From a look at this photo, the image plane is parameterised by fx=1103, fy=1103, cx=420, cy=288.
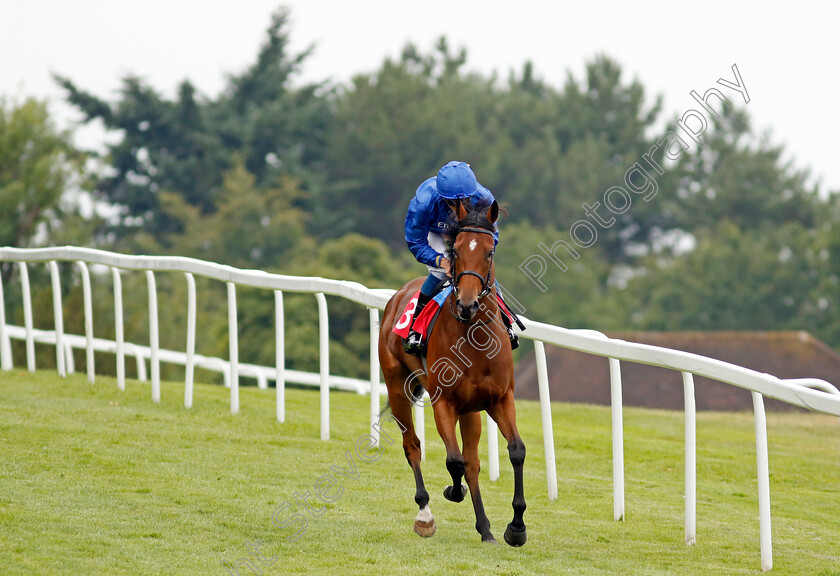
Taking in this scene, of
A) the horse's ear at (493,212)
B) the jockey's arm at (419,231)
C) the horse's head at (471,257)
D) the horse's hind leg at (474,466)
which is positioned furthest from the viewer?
the jockey's arm at (419,231)

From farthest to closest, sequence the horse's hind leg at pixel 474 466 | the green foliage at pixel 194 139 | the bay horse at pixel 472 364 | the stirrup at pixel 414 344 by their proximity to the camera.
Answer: the green foliage at pixel 194 139 < the stirrup at pixel 414 344 < the horse's hind leg at pixel 474 466 < the bay horse at pixel 472 364

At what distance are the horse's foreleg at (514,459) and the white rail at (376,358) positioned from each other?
0.61 meters

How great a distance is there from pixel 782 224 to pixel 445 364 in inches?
1979

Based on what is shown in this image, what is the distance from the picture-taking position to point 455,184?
588 centimetres

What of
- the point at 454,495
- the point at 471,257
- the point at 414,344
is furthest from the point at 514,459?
the point at 471,257

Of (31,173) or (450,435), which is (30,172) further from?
(450,435)

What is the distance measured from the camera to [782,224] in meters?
52.9

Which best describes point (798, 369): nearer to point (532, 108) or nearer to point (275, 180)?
point (275, 180)

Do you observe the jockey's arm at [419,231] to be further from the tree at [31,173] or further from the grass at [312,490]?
the tree at [31,173]

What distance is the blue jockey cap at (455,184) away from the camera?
5.88m

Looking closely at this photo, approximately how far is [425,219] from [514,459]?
1499 millimetres

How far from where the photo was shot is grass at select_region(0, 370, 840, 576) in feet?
17.1

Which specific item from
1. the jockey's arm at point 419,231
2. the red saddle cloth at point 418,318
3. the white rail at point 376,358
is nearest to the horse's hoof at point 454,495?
the white rail at point 376,358

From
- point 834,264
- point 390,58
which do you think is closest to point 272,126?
point 390,58
